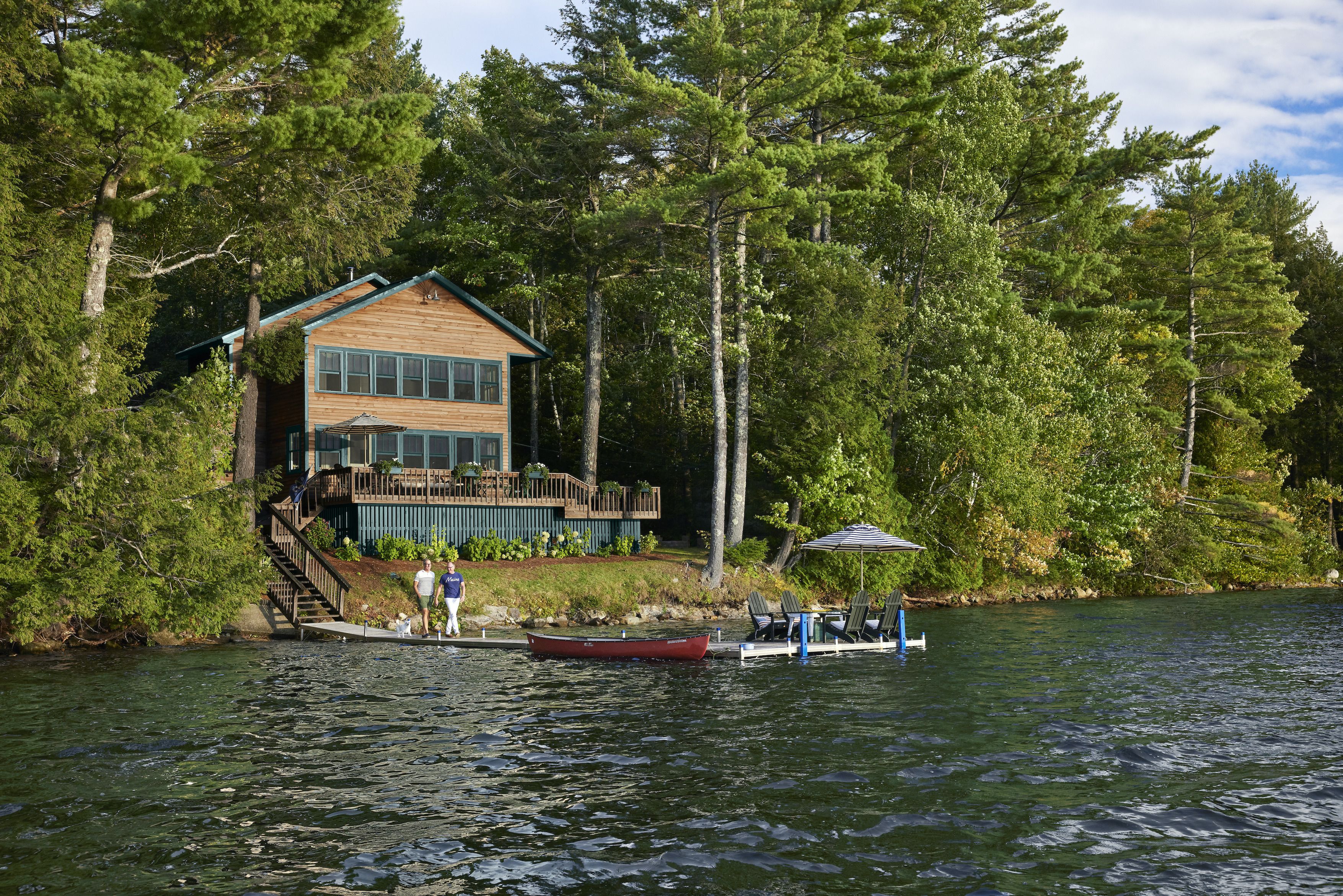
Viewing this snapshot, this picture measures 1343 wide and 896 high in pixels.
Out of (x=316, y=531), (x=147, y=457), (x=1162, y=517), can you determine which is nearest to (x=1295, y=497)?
(x=1162, y=517)

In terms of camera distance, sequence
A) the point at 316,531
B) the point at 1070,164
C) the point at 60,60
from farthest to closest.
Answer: the point at 1070,164
the point at 316,531
the point at 60,60

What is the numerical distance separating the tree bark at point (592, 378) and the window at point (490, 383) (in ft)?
12.3

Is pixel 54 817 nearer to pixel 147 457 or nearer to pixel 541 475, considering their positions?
pixel 147 457

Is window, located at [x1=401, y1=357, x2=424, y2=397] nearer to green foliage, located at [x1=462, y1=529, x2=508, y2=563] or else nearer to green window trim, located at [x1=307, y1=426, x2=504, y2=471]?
green window trim, located at [x1=307, y1=426, x2=504, y2=471]

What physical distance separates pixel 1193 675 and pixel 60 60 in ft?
97.7

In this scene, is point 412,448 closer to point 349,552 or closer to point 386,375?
point 386,375

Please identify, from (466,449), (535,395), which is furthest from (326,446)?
(535,395)

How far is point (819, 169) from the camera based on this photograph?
4006 centimetres

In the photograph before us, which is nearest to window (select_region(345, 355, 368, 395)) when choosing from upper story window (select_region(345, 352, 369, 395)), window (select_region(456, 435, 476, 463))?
upper story window (select_region(345, 352, 369, 395))

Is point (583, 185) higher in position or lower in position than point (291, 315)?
higher

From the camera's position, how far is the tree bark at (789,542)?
3875cm

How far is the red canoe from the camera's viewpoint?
22531mm

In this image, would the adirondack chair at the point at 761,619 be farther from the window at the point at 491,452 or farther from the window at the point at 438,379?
the window at the point at 438,379

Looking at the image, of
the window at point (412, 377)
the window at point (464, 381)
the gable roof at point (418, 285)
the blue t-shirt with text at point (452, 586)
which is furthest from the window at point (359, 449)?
the blue t-shirt with text at point (452, 586)
